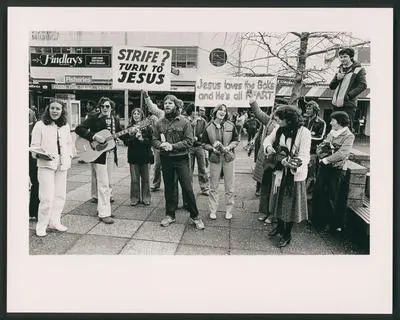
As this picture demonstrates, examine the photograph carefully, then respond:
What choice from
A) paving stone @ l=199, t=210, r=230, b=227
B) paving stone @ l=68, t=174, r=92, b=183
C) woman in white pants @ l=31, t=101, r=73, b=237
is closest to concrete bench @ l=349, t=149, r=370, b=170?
paving stone @ l=199, t=210, r=230, b=227

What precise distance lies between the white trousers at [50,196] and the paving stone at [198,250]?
5.27 ft

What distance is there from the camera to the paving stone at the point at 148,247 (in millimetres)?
3594

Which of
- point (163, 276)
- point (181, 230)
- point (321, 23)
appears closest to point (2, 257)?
point (163, 276)

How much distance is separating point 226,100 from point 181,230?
1898 mm

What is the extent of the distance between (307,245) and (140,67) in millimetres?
3063

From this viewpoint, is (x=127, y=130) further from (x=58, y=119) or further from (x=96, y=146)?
(x=58, y=119)

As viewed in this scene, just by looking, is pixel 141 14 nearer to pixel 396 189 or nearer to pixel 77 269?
pixel 77 269

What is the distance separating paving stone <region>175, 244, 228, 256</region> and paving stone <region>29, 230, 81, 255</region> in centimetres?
124

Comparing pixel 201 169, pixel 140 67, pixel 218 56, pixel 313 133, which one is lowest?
pixel 201 169

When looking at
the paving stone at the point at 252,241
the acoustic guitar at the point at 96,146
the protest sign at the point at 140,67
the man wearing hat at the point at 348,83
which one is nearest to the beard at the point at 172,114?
the protest sign at the point at 140,67

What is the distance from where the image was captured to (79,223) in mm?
4379

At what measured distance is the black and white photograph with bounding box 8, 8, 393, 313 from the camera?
10.1 feet

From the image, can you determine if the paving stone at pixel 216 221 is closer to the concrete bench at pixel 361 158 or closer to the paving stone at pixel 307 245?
the paving stone at pixel 307 245

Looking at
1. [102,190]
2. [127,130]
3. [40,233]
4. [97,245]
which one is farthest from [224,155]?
[40,233]
